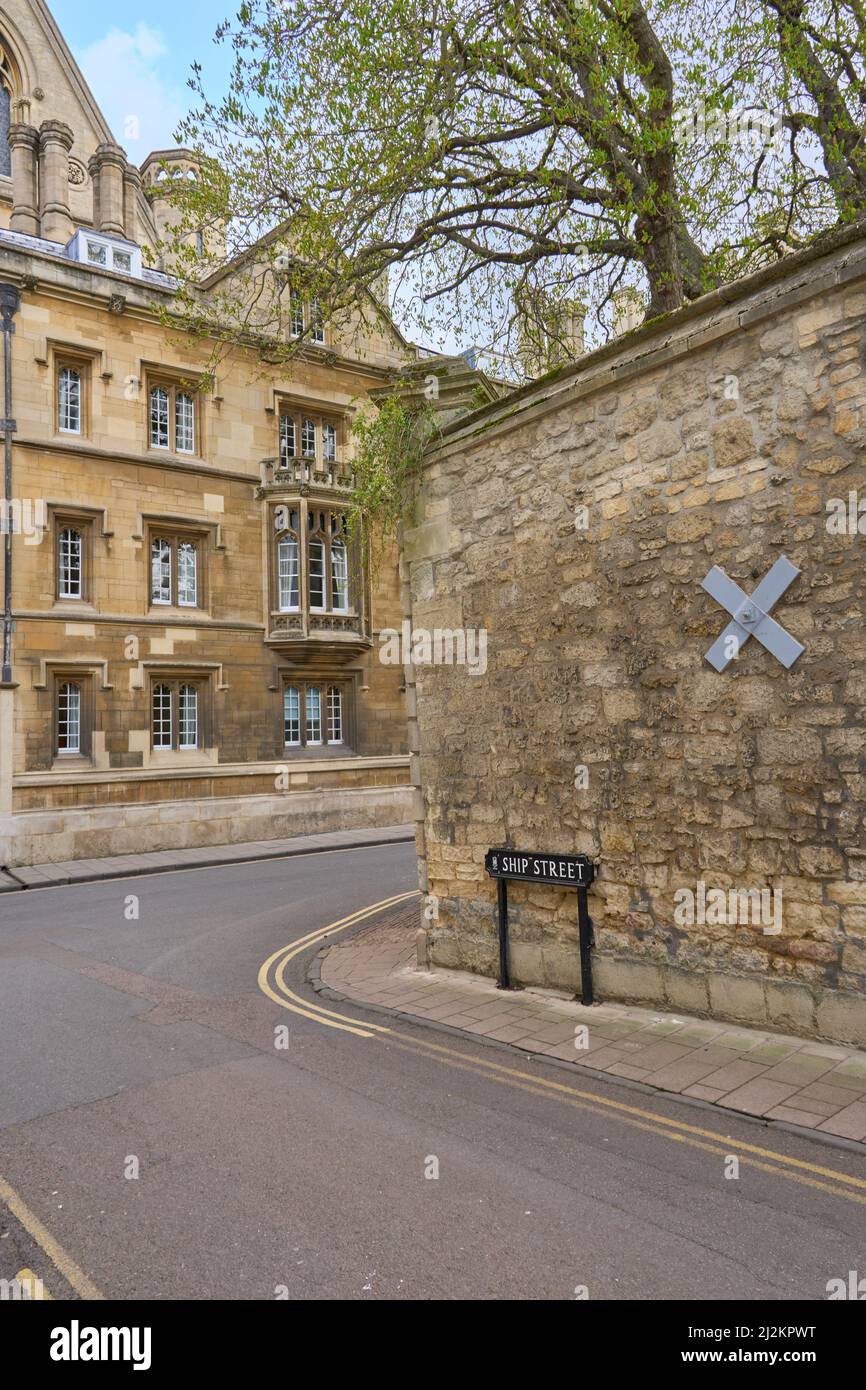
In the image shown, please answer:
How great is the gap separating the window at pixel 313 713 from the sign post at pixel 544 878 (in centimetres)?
1622

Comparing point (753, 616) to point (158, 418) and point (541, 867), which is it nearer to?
point (541, 867)

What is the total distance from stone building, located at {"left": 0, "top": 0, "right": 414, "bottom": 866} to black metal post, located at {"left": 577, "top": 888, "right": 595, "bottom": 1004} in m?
13.3

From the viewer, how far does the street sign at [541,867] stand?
752 centimetres

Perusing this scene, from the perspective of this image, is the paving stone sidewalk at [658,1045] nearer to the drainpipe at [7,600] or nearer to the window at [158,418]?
the drainpipe at [7,600]

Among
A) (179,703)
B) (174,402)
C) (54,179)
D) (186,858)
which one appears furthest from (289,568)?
(54,179)

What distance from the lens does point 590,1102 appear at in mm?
5621

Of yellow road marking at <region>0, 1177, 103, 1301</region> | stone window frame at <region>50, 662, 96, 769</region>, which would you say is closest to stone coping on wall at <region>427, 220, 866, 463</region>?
yellow road marking at <region>0, 1177, 103, 1301</region>

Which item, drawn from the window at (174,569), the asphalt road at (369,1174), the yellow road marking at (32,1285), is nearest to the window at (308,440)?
the window at (174,569)

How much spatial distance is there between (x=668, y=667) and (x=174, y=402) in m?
19.1

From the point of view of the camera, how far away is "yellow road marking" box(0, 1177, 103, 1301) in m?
3.70

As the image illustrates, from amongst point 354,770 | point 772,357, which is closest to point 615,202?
point 772,357

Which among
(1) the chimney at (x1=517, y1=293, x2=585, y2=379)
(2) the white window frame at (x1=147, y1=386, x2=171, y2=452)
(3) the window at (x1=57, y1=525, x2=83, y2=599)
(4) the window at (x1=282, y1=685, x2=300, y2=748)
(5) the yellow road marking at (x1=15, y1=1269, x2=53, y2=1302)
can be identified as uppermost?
(2) the white window frame at (x1=147, y1=386, x2=171, y2=452)

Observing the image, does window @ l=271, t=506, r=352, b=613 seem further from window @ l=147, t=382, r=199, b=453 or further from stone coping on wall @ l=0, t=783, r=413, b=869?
stone coping on wall @ l=0, t=783, r=413, b=869
